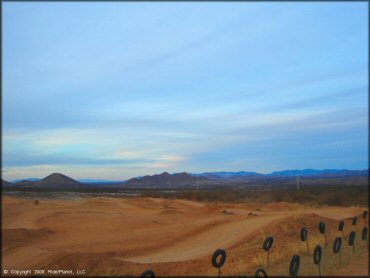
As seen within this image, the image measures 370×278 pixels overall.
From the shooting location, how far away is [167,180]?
98.1ft

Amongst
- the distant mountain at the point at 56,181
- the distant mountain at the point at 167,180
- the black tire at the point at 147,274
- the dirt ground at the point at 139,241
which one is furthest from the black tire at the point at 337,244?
the distant mountain at the point at 167,180

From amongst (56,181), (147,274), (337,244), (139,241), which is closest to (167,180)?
(139,241)

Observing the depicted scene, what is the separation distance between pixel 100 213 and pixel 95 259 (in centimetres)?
1179

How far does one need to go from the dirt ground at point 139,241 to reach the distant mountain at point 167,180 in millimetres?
2420

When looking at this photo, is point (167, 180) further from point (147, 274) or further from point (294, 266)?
point (147, 274)

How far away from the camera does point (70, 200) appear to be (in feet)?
66.8

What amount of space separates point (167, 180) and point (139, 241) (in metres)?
9.78

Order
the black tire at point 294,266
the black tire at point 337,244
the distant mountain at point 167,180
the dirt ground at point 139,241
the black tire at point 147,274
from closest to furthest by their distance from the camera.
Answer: the black tire at point 147,274 → the black tire at point 294,266 → the dirt ground at point 139,241 → the black tire at point 337,244 → the distant mountain at point 167,180

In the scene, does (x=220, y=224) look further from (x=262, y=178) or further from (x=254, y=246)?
(x=254, y=246)

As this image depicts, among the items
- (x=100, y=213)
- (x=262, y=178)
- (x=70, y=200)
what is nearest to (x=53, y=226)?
(x=70, y=200)

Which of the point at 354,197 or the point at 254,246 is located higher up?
the point at 354,197

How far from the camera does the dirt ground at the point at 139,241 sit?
42.9 ft

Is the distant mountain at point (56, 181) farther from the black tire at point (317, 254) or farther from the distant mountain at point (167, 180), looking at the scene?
the distant mountain at point (167, 180)

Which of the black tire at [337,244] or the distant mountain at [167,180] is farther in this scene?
the distant mountain at [167,180]
